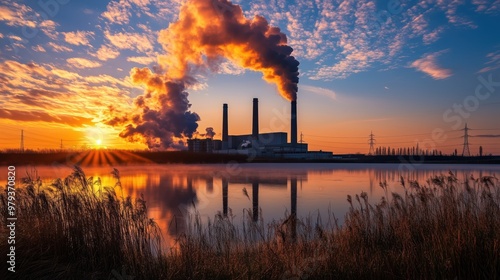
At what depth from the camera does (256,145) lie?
9894 centimetres

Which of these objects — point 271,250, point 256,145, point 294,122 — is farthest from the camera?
point 256,145

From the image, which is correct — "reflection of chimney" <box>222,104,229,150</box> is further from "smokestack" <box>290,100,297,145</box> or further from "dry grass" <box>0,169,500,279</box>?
"dry grass" <box>0,169,500,279</box>

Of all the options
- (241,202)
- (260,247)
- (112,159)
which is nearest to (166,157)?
(112,159)

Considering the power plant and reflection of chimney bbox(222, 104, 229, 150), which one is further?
reflection of chimney bbox(222, 104, 229, 150)

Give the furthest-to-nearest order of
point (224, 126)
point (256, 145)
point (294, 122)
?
point (224, 126) → point (256, 145) → point (294, 122)

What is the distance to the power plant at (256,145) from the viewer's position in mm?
97912

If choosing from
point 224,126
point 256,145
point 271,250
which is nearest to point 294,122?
point 256,145

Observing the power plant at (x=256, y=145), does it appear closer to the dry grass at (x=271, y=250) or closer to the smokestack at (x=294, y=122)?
the smokestack at (x=294, y=122)

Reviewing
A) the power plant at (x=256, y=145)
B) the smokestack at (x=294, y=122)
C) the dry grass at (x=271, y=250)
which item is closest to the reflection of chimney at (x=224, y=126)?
the power plant at (x=256, y=145)

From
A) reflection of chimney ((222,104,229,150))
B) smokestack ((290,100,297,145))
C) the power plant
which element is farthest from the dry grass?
reflection of chimney ((222,104,229,150))

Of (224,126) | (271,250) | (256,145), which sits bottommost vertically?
(271,250)

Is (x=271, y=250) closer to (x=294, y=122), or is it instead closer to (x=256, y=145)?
(x=294, y=122)

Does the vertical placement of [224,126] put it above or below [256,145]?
above

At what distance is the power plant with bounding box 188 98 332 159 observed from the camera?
97.9m
